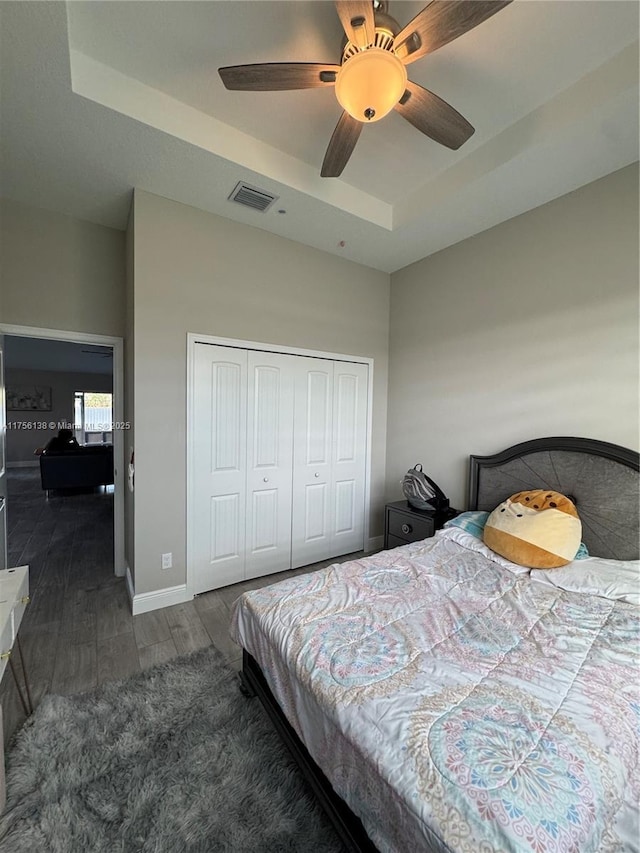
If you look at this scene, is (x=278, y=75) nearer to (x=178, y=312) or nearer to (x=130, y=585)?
(x=178, y=312)

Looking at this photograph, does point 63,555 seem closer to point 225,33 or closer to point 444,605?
point 444,605

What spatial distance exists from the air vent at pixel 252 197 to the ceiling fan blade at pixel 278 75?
0.92 meters

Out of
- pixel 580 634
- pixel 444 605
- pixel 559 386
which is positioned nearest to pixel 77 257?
pixel 444 605

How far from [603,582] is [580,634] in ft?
1.62

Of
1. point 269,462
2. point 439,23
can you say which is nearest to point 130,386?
point 269,462

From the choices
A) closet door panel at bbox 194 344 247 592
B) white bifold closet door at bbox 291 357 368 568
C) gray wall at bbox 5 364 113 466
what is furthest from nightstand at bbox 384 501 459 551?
gray wall at bbox 5 364 113 466

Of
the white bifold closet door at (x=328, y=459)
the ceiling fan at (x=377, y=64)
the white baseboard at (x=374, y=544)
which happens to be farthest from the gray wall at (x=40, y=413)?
the ceiling fan at (x=377, y=64)

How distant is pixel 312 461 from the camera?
10.9 feet

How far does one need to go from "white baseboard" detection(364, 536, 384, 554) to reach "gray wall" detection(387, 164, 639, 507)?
2.44 feet

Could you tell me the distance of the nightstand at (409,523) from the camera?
2.75m

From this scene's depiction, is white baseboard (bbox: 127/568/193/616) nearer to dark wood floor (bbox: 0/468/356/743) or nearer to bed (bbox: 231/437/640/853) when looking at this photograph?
dark wood floor (bbox: 0/468/356/743)

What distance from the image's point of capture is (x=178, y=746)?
149cm

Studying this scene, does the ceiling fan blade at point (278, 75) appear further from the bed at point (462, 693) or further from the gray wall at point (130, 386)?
the bed at point (462, 693)

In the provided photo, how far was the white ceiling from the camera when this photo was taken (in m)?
1.54
